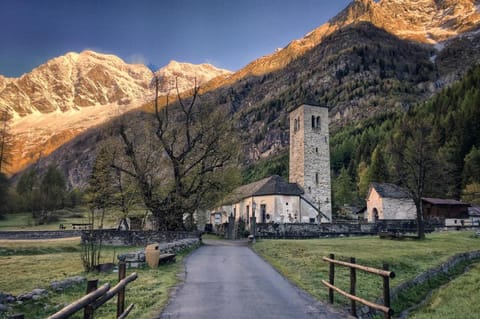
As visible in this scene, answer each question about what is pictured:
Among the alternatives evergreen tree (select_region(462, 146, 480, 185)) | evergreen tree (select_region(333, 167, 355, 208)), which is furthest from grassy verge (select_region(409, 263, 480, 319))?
evergreen tree (select_region(333, 167, 355, 208))

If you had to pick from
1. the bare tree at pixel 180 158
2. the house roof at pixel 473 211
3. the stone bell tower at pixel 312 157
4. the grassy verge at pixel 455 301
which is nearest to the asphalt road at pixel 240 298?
the grassy verge at pixel 455 301

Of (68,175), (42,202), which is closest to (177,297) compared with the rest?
(42,202)

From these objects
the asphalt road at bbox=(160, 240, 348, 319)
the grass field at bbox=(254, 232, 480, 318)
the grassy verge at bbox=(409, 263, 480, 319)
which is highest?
the asphalt road at bbox=(160, 240, 348, 319)

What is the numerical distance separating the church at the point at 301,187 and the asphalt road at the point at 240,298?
3223 cm

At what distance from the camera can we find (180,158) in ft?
100

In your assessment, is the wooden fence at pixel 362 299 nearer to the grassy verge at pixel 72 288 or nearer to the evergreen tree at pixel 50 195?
the grassy verge at pixel 72 288

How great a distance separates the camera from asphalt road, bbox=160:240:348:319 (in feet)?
27.9

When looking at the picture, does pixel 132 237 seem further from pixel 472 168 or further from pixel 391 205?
pixel 472 168

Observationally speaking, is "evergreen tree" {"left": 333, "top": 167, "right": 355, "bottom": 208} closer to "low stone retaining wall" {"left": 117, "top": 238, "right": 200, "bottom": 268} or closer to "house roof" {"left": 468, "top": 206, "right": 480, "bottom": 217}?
"house roof" {"left": 468, "top": 206, "right": 480, "bottom": 217}

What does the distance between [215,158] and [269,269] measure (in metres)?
17.8

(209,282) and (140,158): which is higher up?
(140,158)

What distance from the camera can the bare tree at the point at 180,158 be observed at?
29.9 m

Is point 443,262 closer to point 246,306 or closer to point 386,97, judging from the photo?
point 246,306

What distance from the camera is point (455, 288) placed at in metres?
15.2
